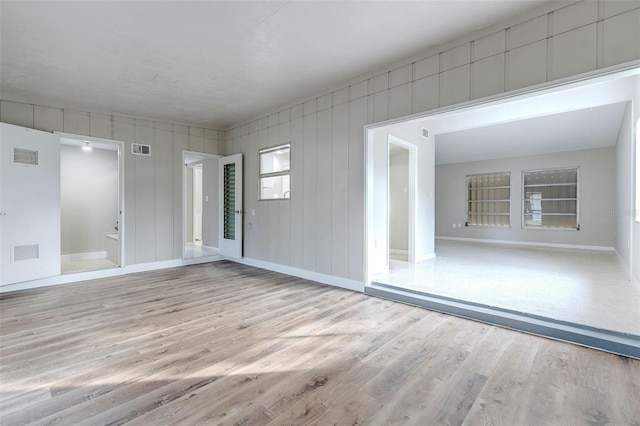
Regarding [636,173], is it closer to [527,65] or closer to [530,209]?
[527,65]

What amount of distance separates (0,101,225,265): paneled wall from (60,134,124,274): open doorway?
103cm

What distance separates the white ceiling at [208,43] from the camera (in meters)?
2.59

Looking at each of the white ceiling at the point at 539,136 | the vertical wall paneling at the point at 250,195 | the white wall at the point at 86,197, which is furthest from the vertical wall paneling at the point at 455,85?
the white wall at the point at 86,197

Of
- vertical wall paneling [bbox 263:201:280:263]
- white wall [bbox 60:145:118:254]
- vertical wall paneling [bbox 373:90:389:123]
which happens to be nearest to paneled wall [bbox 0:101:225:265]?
vertical wall paneling [bbox 263:201:280:263]

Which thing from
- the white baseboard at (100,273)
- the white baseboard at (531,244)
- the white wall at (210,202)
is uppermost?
the white wall at (210,202)

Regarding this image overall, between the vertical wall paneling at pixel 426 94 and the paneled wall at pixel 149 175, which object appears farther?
the paneled wall at pixel 149 175

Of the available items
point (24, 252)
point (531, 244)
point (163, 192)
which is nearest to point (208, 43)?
point (163, 192)

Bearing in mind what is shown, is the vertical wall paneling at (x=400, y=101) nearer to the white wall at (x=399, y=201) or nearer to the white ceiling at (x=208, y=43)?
the white ceiling at (x=208, y=43)

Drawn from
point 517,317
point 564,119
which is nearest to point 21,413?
point 517,317

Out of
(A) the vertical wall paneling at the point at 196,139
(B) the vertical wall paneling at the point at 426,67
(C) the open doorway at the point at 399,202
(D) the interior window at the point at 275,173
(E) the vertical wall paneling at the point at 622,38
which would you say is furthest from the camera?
(C) the open doorway at the point at 399,202

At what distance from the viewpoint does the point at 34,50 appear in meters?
3.20

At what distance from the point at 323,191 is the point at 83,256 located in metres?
5.82

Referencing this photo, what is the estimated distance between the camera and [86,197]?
6.75 meters

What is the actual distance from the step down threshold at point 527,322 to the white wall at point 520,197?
6.92 meters
